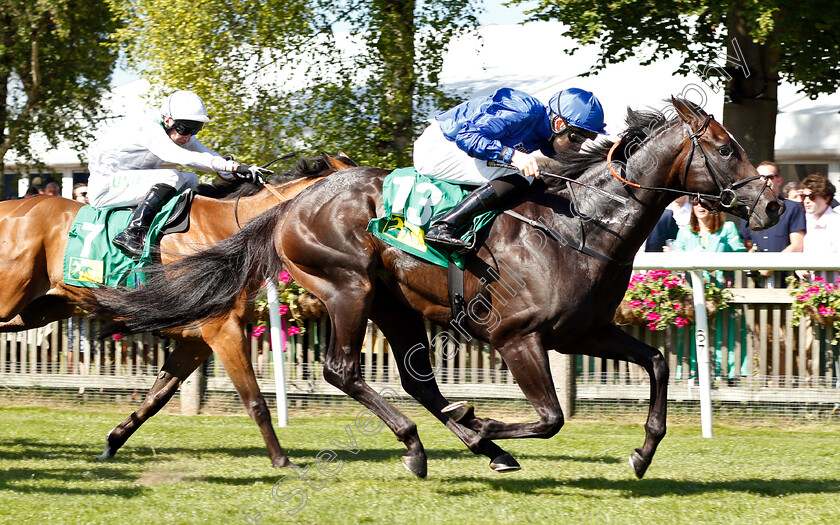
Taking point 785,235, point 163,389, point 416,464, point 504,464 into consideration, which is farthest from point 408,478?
point 785,235

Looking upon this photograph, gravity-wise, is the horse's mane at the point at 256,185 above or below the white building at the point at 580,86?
below

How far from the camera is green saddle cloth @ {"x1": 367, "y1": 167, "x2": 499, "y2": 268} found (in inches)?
195

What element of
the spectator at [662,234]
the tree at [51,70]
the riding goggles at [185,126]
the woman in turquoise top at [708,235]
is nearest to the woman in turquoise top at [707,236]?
the woman in turquoise top at [708,235]

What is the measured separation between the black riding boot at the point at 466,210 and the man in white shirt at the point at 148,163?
1.62 m

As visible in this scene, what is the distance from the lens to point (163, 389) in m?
6.09

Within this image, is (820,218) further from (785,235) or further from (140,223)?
(140,223)

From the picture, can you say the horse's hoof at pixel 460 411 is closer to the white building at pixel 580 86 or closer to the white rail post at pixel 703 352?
the white rail post at pixel 703 352

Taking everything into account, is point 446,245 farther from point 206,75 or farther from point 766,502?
point 206,75

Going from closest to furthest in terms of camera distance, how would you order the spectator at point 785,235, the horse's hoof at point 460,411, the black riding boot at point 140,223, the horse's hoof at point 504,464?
the horse's hoof at point 504,464
the horse's hoof at point 460,411
the black riding boot at point 140,223
the spectator at point 785,235

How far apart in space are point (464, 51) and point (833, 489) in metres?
10.9

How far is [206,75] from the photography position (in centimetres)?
1024

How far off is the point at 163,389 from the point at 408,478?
171cm

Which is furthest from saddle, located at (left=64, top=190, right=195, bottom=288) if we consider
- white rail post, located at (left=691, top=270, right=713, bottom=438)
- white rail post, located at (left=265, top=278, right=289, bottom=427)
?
white rail post, located at (left=691, top=270, right=713, bottom=438)

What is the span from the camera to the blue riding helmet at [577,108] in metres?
4.89
